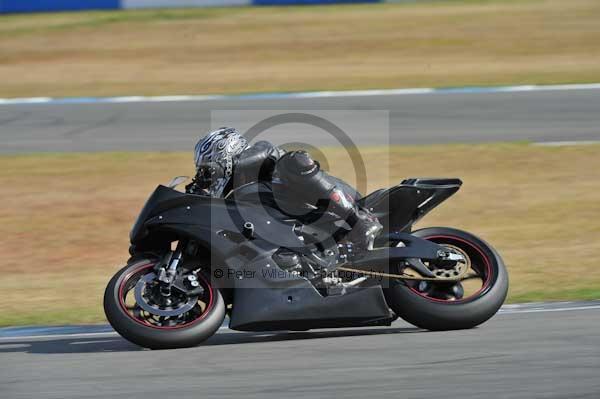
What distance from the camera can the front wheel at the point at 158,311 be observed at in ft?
20.9

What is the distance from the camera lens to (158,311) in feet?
21.0

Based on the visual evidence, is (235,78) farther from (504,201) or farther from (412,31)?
(504,201)

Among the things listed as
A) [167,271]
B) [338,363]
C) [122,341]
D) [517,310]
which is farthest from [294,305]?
[517,310]

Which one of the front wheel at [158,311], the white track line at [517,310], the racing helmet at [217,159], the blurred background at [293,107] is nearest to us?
the front wheel at [158,311]

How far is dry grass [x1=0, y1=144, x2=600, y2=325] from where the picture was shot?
28.8ft

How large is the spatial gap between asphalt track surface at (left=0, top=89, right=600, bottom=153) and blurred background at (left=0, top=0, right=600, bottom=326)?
0.06 meters

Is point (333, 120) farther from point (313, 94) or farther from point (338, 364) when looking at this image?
point (338, 364)

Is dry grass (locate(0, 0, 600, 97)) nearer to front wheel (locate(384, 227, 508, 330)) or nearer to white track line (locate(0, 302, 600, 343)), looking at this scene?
white track line (locate(0, 302, 600, 343))

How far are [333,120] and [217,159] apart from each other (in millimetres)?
10144

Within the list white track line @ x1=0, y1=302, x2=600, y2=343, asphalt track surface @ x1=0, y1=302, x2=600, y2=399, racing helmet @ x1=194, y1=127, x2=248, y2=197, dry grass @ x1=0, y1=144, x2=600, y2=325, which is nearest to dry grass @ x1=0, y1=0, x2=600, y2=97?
dry grass @ x1=0, y1=144, x2=600, y2=325

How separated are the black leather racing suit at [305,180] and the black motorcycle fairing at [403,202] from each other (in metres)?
0.15

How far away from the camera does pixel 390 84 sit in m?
19.4

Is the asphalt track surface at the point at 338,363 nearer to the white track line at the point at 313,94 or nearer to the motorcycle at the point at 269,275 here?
the motorcycle at the point at 269,275

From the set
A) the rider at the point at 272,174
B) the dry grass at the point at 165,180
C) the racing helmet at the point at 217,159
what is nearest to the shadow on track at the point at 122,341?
the rider at the point at 272,174
